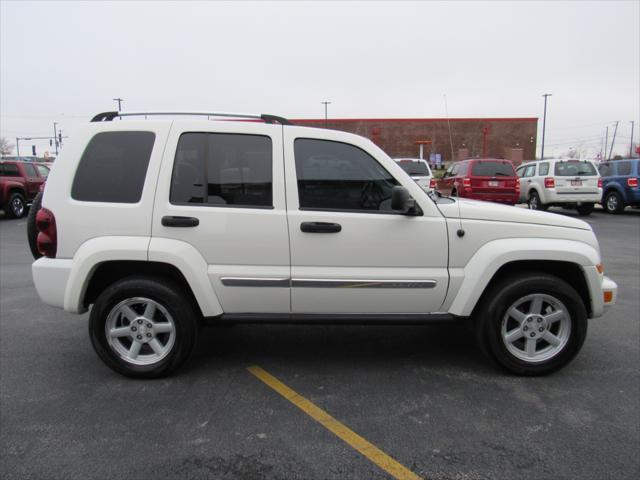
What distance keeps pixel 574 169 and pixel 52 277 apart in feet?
50.4

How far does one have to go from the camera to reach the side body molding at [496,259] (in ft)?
11.8

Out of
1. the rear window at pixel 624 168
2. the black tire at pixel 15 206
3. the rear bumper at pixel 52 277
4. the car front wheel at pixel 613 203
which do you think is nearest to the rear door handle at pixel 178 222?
the rear bumper at pixel 52 277

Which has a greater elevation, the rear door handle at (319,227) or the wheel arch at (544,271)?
the rear door handle at (319,227)

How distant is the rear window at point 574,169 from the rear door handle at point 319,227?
13.7m

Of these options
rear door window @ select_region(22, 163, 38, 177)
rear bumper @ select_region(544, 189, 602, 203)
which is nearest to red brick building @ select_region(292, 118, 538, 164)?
rear bumper @ select_region(544, 189, 602, 203)

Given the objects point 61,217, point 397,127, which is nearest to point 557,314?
A: point 61,217

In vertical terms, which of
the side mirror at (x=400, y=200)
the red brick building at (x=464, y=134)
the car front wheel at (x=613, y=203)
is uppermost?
the red brick building at (x=464, y=134)

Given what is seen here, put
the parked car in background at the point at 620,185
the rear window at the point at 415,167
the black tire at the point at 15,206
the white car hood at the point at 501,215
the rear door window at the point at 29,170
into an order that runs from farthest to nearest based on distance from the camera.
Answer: the rear door window at the point at 29,170 → the parked car in background at the point at 620,185 → the black tire at the point at 15,206 → the rear window at the point at 415,167 → the white car hood at the point at 501,215

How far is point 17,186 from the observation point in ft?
51.2

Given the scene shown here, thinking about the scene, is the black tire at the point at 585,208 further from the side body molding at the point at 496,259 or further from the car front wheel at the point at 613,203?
the side body molding at the point at 496,259

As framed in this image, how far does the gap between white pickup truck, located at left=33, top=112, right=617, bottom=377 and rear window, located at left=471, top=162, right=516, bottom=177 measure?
11287 mm

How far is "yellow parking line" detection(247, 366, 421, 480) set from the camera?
2.64 metres

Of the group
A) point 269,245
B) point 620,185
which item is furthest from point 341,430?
point 620,185

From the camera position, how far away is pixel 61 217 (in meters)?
3.58
